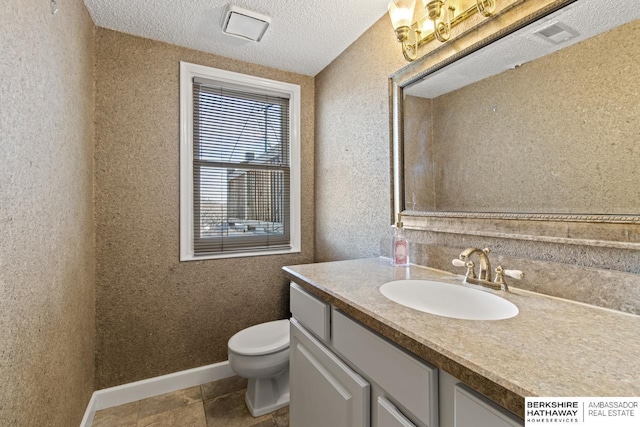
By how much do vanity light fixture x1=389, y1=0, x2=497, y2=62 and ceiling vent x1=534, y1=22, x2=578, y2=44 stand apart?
0.69 ft

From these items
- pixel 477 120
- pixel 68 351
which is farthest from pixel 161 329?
pixel 477 120

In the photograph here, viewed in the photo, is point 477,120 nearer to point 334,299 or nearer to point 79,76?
point 334,299

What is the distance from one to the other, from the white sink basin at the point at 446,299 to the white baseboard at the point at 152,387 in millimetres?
1601

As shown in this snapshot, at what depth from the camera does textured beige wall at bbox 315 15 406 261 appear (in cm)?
165

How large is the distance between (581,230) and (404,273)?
63 cm

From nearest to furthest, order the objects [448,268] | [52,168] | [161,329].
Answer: [52,168], [448,268], [161,329]

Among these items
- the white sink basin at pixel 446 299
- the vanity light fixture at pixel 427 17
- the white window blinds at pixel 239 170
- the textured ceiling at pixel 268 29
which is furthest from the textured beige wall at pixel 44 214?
the vanity light fixture at pixel 427 17

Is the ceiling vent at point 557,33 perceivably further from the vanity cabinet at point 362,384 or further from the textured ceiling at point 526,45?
the vanity cabinet at point 362,384

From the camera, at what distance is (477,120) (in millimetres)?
1192

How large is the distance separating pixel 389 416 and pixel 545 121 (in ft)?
3.44

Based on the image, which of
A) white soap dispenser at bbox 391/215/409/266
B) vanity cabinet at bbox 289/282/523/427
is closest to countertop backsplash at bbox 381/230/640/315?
white soap dispenser at bbox 391/215/409/266

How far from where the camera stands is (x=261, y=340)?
1773mm

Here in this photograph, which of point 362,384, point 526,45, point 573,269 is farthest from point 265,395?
point 526,45

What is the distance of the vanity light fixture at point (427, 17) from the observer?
117 centimetres
